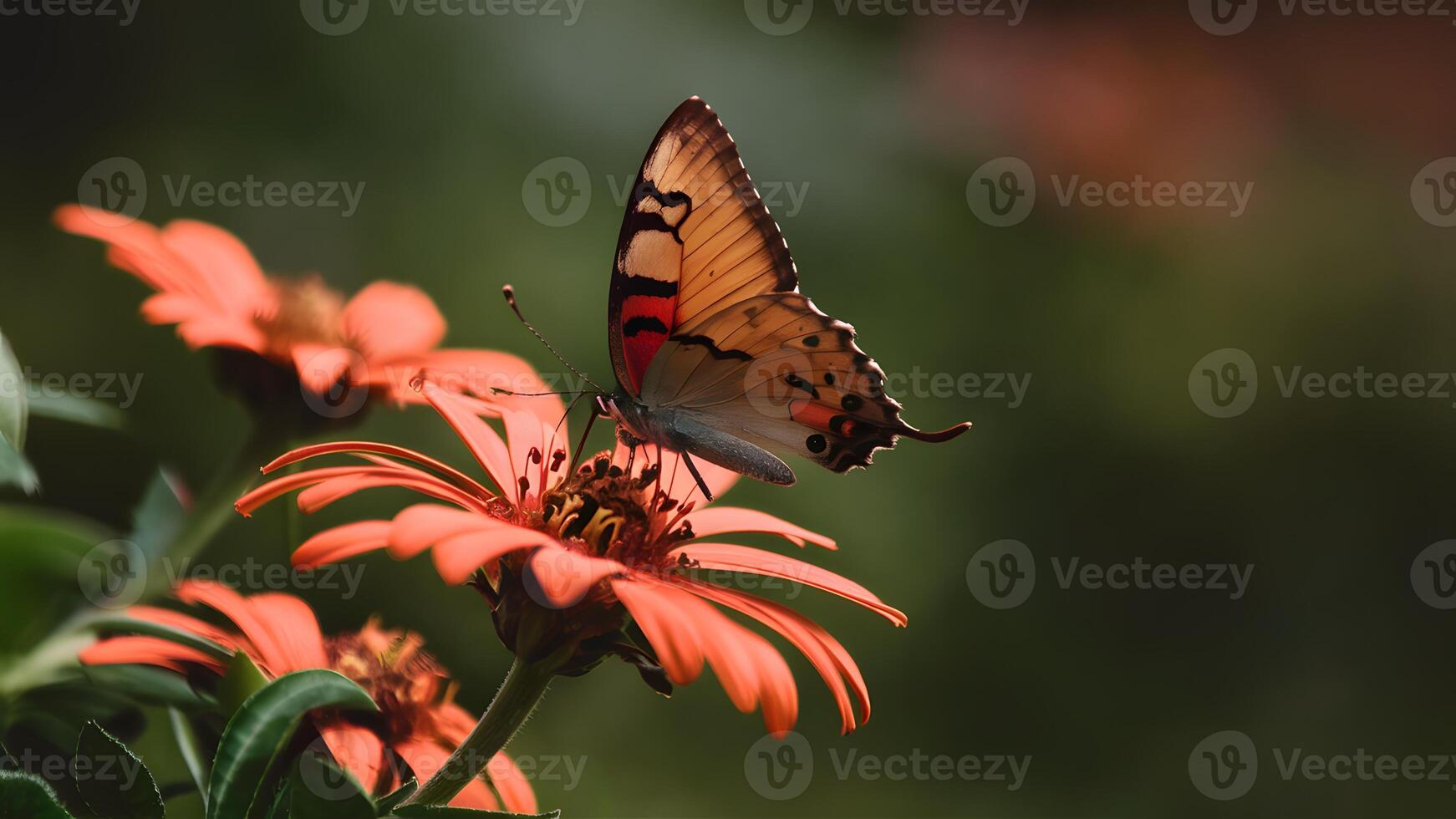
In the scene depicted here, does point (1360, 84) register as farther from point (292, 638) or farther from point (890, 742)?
point (292, 638)

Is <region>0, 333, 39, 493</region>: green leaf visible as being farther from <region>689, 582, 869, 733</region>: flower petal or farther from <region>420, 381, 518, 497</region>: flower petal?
<region>689, 582, 869, 733</region>: flower petal

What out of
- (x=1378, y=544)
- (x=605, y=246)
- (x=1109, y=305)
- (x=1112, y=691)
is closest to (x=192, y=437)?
(x=605, y=246)

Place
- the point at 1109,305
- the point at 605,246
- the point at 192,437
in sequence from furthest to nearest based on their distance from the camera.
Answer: the point at 1109,305, the point at 605,246, the point at 192,437

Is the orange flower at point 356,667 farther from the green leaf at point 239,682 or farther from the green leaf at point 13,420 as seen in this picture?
the green leaf at point 13,420

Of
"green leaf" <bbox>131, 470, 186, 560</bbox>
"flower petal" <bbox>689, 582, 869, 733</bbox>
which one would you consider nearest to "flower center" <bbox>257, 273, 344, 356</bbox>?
"green leaf" <bbox>131, 470, 186, 560</bbox>

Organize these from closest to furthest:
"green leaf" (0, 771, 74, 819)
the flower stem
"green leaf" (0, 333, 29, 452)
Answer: "green leaf" (0, 771, 74, 819), "green leaf" (0, 333, 29, 452), the flower stem

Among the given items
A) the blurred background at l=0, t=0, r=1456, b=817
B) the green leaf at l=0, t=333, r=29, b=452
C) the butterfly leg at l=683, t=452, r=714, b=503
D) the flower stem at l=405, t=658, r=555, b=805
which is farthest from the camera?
the blurred background at l=0, t=0, r=1456, b=817
